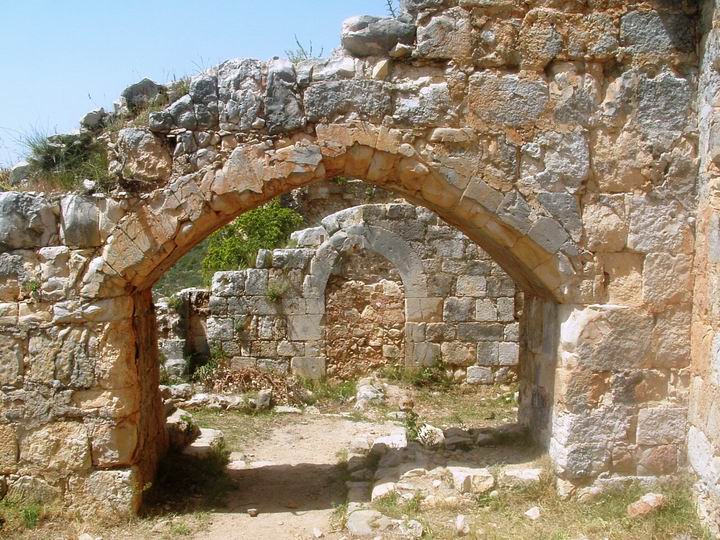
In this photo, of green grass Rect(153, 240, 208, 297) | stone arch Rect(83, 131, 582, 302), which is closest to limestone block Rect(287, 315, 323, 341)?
green grass Rect(153, 240, 208, 297)

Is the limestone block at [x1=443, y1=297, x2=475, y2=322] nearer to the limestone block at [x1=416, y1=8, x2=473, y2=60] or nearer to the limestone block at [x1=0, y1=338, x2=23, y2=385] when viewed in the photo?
the limestone block at [x1=416, y1=8, x2=473, y2=60]

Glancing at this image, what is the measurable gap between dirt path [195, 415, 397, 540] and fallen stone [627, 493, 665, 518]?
6.47 ft

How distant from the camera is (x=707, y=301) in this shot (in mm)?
4285

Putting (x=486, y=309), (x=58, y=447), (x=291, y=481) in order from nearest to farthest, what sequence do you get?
(x=58, y=447) → (x=291, y=481) → (x=486, y=309)

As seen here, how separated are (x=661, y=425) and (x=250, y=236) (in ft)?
26.8

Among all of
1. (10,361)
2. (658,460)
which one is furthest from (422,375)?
(10,361)

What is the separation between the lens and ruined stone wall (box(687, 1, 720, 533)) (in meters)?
4.11

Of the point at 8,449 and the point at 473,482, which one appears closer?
the point at 8,449

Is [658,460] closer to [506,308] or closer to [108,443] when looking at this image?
[108,443]

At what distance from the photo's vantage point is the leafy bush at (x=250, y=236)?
11.0 m

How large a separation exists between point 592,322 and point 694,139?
4.72 ft

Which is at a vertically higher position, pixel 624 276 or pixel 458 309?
pixel 624 276

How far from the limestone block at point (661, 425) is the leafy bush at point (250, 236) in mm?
7111

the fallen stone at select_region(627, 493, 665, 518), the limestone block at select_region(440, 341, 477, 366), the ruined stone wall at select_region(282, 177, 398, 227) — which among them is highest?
the ruined stone wall at select_region(282, 177, 398, 227)
